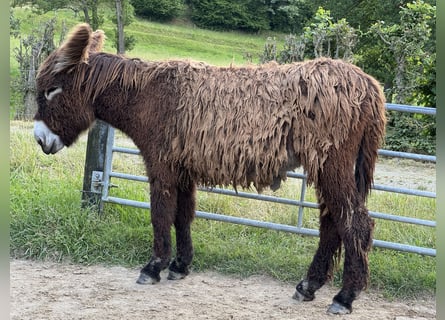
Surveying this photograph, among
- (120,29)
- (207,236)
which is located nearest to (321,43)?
(207,236)

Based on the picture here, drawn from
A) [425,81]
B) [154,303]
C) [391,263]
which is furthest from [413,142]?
[154,303]

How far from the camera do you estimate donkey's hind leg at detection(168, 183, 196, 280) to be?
4.67 meters

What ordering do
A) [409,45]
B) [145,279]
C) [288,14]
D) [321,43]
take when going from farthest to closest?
[288,14]
[321,43]
[409,45]
[145,279]

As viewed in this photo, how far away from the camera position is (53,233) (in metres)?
5.15

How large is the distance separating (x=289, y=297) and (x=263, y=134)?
4.74ft

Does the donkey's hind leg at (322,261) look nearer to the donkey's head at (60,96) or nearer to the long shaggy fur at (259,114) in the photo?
the long shaggy fur at (259,114)

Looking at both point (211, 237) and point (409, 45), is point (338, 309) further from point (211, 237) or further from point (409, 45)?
point (409, 45)

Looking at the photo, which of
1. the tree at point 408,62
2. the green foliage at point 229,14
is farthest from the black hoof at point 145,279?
the green foliage at point 229,14

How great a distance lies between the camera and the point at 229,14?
28.2 meters

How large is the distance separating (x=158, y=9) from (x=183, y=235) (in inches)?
993

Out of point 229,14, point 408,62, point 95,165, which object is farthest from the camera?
point 229,14

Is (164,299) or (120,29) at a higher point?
(120,29)

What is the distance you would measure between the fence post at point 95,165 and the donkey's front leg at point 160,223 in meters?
1.32

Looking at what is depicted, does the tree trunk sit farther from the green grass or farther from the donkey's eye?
the donkey's eye
